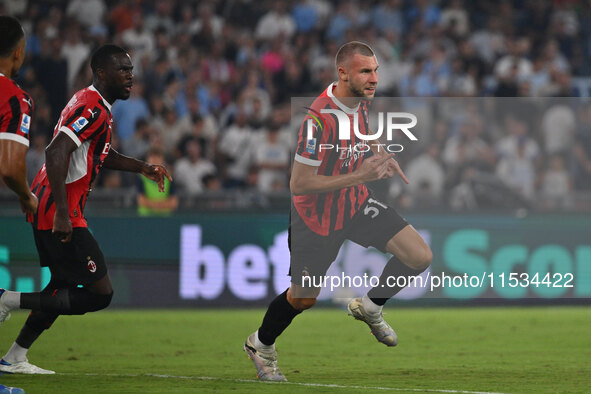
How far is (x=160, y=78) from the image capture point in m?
15.9

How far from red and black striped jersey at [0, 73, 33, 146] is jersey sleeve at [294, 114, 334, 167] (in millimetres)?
1952

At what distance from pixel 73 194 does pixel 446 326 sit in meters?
5.78

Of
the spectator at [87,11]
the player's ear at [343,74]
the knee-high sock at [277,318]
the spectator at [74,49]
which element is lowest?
the knee-high sock at [277,318]

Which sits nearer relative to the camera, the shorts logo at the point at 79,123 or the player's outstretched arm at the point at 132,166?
the shorts logo at the point at 79,123

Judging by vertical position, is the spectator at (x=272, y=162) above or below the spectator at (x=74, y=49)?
below

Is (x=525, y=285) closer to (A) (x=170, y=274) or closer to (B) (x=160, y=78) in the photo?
(A) (x=170, y=274)

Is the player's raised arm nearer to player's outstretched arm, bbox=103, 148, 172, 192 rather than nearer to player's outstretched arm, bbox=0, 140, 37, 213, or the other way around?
player's outstretched arm, bbox=0, 140, 37, 213

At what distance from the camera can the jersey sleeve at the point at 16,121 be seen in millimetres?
6160

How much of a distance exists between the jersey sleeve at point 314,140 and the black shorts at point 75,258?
64.1 inches

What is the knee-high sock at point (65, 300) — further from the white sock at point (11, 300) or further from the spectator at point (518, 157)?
the spectator at point (518, 157)

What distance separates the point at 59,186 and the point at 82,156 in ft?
1.51

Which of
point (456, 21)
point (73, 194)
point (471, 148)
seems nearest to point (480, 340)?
point (471, 148)

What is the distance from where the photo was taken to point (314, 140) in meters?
7.12

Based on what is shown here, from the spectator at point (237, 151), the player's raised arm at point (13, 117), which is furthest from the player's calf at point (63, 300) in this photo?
the spectator at point (237, 151)
